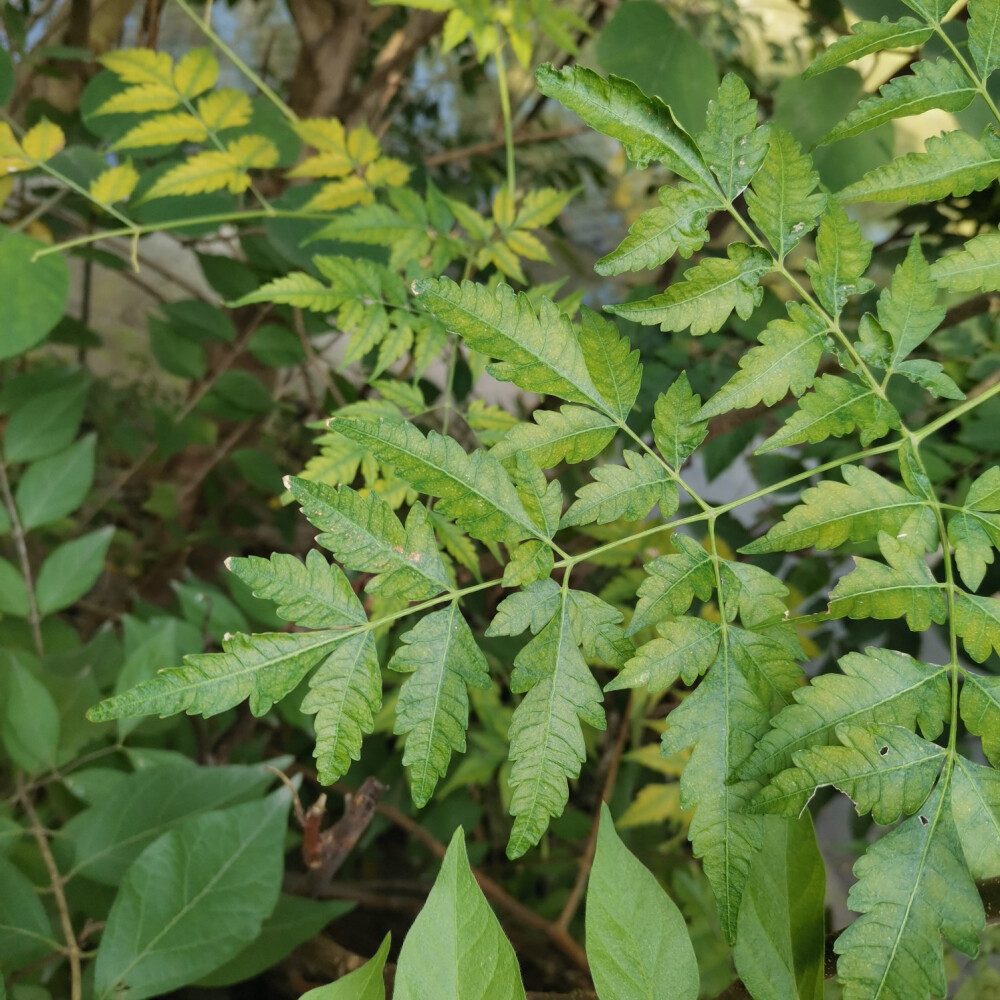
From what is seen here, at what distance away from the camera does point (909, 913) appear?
211mm

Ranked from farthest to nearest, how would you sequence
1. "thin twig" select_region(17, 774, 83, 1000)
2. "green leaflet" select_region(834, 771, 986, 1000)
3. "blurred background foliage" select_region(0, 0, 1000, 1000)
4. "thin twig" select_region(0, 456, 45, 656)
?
"thin twig" select_region(0, 456, 45, 656) < "blurred background foliage" select_region(0, 0, 1000, 1000) < "thin twig" select_region(17, 774, 83, 1000) < "green leaflet" select_region(834, 771, 986, 1000)

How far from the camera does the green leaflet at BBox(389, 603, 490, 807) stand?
23cm

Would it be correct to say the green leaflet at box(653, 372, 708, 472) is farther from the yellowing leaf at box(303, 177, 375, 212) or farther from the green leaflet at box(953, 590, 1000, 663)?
the yellowing leaf at box(303, 177, 375, 212)

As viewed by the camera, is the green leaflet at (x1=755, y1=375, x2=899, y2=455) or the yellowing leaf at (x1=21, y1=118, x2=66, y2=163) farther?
the yellowing leaf at (x1=21, y1=118, x2=66, y2=163)

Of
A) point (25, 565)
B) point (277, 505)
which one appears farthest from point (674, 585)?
point (277, 505)

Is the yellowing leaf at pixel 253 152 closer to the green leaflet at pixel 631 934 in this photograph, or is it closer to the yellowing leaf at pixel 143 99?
the yellowing leaf at pixel 143 99

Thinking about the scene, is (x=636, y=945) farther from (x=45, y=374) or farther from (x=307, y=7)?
(x=307, y=7)

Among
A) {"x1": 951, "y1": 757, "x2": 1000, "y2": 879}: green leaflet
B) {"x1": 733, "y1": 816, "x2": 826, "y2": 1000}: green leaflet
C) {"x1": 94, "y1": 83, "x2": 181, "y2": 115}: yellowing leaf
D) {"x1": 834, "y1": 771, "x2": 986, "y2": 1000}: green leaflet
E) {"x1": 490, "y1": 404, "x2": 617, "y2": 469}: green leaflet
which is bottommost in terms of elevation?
{"x1": 733, "y1": 816, "x2": 826, "y2": 1000}: green leaflet

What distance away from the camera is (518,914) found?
1.86 ft

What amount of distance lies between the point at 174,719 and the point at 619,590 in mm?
341

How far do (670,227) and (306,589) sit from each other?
0.15 metres

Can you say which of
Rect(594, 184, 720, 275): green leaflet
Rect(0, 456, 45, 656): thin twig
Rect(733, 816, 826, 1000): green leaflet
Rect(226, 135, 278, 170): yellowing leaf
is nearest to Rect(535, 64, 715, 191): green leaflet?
Rect(594, 184, 720, 275): green leaflet

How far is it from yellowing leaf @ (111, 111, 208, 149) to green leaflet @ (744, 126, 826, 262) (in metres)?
0.40

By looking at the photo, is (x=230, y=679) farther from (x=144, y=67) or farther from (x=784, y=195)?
(x=144, y=67)
